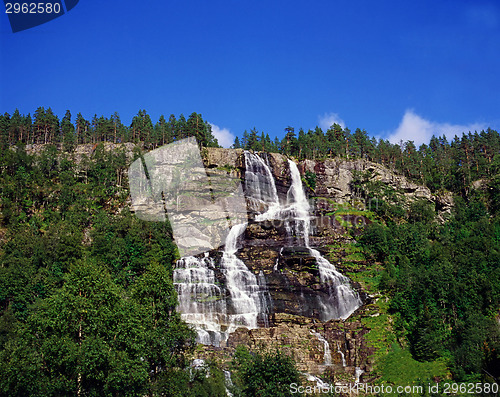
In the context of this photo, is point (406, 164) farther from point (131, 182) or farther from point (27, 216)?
point (27, 216)

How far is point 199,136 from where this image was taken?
77125 mm

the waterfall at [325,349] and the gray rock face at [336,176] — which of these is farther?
the gray rock face at [336,176]

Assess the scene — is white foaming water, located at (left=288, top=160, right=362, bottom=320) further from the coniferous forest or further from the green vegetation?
the green vegetation

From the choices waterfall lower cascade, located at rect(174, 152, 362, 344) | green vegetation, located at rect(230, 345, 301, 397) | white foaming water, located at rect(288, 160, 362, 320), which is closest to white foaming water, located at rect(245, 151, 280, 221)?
waterfall lower cascade, located at rect(174, 152, 362, 344)

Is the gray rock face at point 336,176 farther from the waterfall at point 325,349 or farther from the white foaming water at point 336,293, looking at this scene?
the waterfall at point 325,349

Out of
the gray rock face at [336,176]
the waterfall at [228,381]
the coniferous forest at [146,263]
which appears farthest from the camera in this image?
the gray rock face at [336,176]

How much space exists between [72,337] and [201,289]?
893 inches

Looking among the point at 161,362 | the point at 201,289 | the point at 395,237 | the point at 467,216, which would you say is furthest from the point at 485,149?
the point at 161,362
